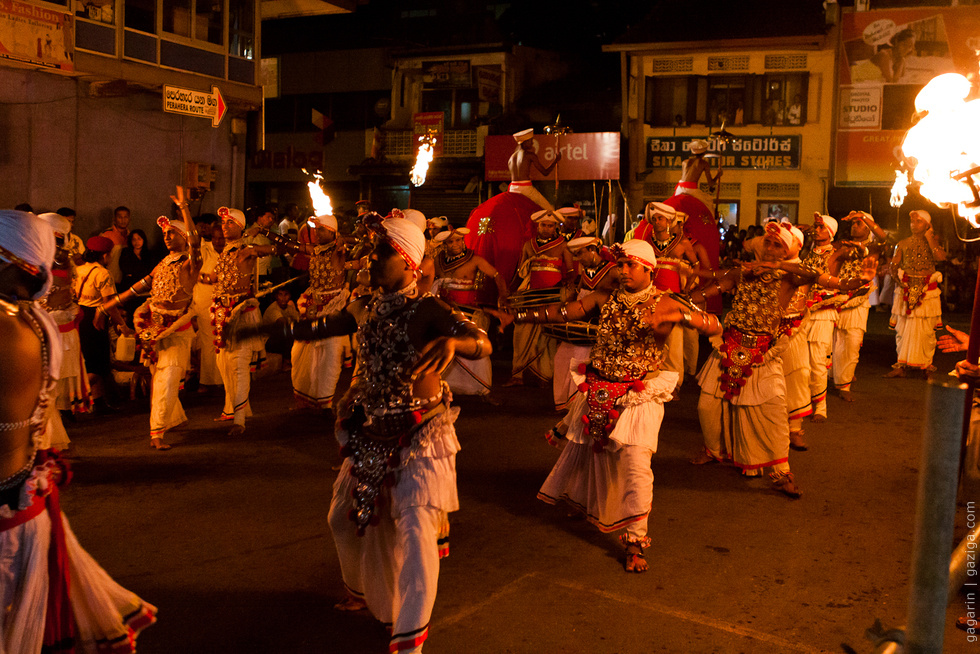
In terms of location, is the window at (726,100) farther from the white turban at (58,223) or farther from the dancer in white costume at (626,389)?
the white turban at (58,223)

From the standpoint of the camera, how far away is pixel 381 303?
4.07 m

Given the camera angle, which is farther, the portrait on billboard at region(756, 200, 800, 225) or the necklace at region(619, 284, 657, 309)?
the portrait on billboard at region(756, 200, 800, 225)

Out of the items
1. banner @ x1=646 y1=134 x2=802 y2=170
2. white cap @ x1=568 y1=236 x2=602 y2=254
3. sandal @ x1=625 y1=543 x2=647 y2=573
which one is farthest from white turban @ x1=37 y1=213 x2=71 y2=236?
banner @ x1=646 y1=134 x2=802 y2=170

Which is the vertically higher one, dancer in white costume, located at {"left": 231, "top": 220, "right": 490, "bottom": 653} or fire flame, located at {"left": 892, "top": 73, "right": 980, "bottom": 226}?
fire flame, located at {"left": 892, "top": 73, "right": 980, "bottom": 226}

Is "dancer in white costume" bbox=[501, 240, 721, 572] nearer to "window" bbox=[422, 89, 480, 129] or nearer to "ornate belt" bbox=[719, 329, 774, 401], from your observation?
"ornate belt" bbox=[719, 329, 774, 401]

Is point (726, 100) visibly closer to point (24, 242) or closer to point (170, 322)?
point (170, 322)

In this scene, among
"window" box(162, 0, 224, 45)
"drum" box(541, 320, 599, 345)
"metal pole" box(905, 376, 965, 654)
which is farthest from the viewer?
"window" box(162, 0, 224, 45)

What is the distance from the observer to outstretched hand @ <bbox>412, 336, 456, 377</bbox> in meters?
3.66

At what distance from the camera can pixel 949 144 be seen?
4.75 metres

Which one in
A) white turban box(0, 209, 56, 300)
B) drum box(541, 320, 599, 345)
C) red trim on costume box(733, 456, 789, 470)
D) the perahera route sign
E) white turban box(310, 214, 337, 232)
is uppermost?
the perahera route sign

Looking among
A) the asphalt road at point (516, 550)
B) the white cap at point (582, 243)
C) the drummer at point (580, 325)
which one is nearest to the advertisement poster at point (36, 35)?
the asphalt road at point (516, 550)

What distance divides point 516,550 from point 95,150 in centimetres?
1270

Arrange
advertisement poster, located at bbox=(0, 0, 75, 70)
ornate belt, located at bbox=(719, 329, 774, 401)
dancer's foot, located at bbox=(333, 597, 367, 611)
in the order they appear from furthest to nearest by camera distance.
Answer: advertisement poster, located at bbox=(0, 0, 75, 70) < ornate belt, located at bbox=(719, 329, 774, 401) < dancer's foot, located at bbox=(333, 597, 367, 611)

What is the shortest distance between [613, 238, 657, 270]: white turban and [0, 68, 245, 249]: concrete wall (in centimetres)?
1188
